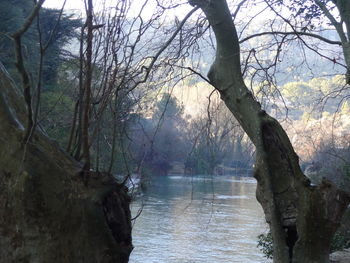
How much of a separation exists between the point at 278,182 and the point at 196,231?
13.3 m

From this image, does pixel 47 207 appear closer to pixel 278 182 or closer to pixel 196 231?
pixel 278 182

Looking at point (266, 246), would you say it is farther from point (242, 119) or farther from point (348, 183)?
point (242, 119)

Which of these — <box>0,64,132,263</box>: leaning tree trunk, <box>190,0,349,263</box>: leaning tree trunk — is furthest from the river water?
<box>0,64,132,263</box>: leaning tree trunk

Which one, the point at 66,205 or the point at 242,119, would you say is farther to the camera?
the point at 242,119

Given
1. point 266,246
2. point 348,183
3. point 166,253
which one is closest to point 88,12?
point 266,246

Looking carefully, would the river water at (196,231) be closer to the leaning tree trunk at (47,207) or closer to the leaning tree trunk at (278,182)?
the leaning tree trunk at (278,182)

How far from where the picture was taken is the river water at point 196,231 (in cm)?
1390

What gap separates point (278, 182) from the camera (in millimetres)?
4336

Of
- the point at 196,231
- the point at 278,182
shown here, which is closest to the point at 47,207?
the point at 278,182

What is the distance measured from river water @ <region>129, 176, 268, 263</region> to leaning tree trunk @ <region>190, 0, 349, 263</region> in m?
4.71

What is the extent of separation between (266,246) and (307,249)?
266 inches

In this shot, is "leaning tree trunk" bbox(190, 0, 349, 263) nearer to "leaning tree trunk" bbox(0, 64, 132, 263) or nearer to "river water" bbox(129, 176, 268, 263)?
"leaning tree trunk" bbox(0, 64, 132, 263)

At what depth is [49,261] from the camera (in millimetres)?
2598

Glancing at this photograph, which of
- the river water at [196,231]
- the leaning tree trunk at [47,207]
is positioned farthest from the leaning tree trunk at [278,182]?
the river water at [196,231]
